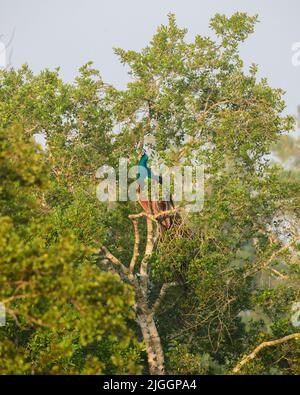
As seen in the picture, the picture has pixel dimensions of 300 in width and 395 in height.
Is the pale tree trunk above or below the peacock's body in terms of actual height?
below

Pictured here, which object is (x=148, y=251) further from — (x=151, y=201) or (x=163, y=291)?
(x=151, y=201)

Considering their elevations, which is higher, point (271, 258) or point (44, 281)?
point (271, 258)

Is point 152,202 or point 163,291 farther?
point 163,291

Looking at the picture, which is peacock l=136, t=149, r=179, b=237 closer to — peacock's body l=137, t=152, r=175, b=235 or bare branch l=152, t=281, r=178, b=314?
peacock's body l=137, t=152, r=175, b=235

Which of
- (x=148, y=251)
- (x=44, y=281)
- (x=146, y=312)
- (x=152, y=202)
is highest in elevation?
(x=152, y=202)

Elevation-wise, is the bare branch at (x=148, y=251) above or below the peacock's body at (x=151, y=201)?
below

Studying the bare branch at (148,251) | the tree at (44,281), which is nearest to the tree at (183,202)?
the bare branch at (148,251)

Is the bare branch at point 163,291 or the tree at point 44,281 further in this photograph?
the bare branch at point 163,291

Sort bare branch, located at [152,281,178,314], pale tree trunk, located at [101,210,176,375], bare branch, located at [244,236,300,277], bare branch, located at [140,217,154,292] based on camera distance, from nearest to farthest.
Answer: bare branch, located at [244,236,300,277] < pale tree trunk, located at [101,210,176,375] < bare branch, located at [140,217,154,292] < bare branch, located at [152,281,178,314]

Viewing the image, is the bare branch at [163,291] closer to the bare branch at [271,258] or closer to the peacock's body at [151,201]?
the peacock's body at [151,201]

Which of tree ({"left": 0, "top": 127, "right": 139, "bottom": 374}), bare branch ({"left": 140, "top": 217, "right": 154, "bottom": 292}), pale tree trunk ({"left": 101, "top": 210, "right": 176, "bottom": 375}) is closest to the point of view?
tree ({"left": 0, "top": 127, "right": 139, "bottom": 374})

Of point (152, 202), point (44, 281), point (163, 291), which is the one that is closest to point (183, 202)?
point (152, 202)

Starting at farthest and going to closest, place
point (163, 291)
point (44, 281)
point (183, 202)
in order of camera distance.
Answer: point (163, 291)
point (183, 202)
point (44, 281)

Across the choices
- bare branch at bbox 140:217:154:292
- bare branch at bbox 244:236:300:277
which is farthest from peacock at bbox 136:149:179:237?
bare branch at bbox 244:236:300:277
